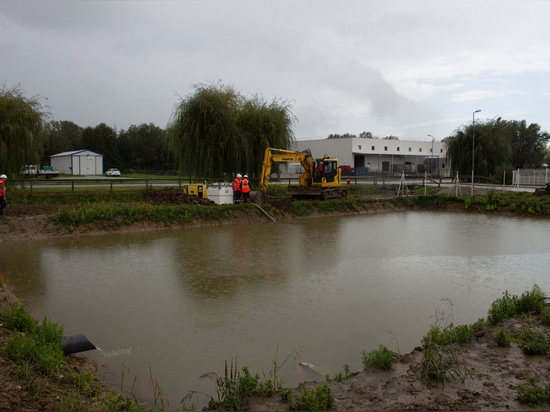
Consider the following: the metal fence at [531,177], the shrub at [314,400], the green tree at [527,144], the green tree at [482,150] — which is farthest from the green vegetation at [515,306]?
the green tree at [527,144]

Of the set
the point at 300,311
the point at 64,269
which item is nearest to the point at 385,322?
the point at 300,311

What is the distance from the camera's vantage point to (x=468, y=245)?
15438 mm

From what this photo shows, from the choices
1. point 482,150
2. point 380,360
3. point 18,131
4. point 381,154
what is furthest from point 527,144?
point 380,360

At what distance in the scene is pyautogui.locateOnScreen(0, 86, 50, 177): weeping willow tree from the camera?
70.7 ft

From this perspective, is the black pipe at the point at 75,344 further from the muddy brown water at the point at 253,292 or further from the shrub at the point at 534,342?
the shrub at the point at 534,342

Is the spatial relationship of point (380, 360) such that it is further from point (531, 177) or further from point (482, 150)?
point (482, 150)

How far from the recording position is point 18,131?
2173cm

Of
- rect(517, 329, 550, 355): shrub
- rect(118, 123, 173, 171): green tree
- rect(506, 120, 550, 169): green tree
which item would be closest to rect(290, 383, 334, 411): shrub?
rect(517, 329, 550, 355): shrub

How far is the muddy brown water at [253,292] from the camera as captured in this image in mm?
6301

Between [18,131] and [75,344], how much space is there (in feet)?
61.6

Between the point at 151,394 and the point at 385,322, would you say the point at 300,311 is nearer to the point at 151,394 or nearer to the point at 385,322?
the point at 385,322

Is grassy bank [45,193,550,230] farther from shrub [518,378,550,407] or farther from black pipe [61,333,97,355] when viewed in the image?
shrub [518,378,550,407]

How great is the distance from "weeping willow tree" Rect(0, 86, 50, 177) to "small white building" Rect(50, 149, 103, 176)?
1213 inches

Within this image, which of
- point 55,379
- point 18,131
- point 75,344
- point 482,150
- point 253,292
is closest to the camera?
point 55,379
